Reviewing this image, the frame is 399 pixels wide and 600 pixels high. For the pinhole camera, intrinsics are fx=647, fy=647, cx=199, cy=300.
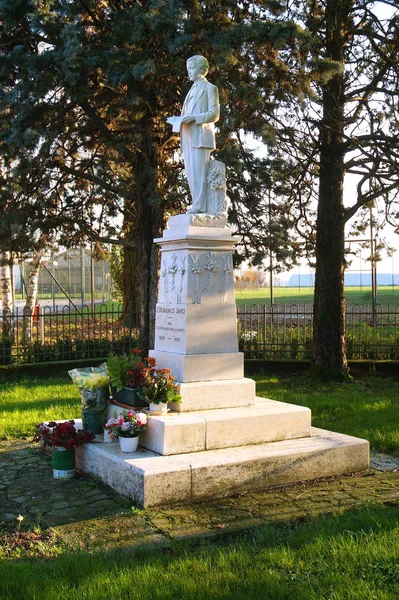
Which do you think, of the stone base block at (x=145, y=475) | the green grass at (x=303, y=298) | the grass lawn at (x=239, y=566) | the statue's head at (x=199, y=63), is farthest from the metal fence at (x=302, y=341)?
the green grass at (x=303, y=298)

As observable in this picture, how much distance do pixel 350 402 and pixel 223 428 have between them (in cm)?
414

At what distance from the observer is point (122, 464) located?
570 centimetres

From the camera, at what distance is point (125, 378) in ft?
21.8

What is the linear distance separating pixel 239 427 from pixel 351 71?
823 centimetres

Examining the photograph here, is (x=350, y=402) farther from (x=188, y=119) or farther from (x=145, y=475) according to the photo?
(x=145, y=475)

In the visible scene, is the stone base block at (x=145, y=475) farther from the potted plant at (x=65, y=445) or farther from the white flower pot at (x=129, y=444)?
the potted plant at (x=65, y=445)

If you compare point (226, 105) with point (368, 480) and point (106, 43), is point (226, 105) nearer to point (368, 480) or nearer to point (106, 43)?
point (106, 43)

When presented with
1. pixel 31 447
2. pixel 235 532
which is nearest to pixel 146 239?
pixel 31 447

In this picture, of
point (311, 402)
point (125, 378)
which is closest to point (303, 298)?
point (311, 402)

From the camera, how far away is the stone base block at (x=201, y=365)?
661 centimetres

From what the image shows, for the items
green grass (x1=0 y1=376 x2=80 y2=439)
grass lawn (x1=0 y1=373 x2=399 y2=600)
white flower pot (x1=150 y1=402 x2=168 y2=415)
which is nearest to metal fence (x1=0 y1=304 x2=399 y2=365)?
green grass (x1=0 y1=376 x2=80 y2=439)

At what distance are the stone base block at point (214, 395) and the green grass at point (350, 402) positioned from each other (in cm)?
175

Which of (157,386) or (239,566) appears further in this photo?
(157,386)

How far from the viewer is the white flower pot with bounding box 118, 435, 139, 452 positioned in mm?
5992
